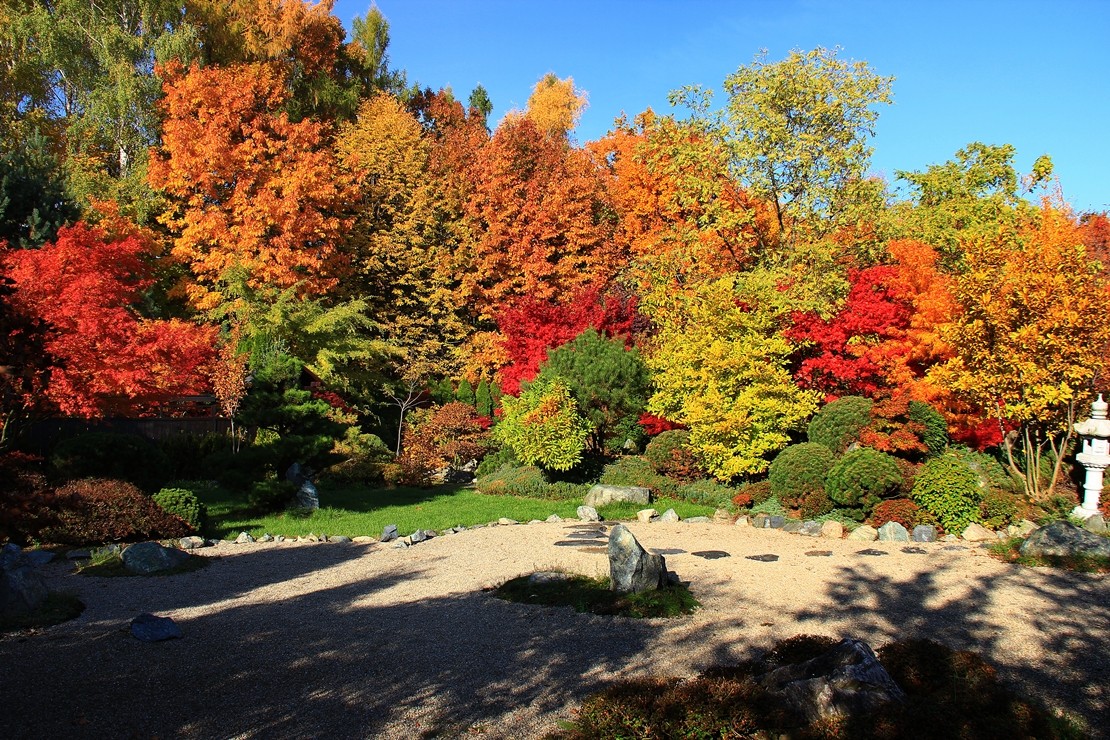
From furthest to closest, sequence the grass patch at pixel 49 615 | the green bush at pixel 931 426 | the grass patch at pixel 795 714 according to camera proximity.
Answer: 1. the green bush at pixel 931 426
2. the grass patch at pixel 49 615
3. the grass patch at pixel 795 714

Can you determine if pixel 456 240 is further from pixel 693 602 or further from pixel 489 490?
pixel 693 602

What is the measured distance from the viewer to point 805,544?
420 inches

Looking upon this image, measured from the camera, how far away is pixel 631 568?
24.9ft

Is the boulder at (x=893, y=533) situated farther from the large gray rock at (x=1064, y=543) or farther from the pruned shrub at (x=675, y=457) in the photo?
the pruned shrub at (x=675, y=457)

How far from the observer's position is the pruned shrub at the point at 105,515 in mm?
10242

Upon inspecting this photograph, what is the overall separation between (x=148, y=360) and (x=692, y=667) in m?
11.0

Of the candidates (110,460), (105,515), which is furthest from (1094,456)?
(110,460)

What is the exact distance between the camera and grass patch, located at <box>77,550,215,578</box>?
910 centimetres

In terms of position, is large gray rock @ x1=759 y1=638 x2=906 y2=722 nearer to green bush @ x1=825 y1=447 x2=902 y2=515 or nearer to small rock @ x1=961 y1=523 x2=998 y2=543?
small rock @ x1=961 y1=523 x2=998 y2=543

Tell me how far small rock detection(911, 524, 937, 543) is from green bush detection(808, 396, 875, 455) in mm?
2724

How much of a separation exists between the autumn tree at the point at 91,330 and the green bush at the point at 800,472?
427 inches

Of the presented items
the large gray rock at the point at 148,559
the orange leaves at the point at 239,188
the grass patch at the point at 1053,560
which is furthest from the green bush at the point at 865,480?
the orange leaves at the point at 239,188

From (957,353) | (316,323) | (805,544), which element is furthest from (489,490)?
(957,353)

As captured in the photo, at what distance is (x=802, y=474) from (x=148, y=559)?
9.74 m
